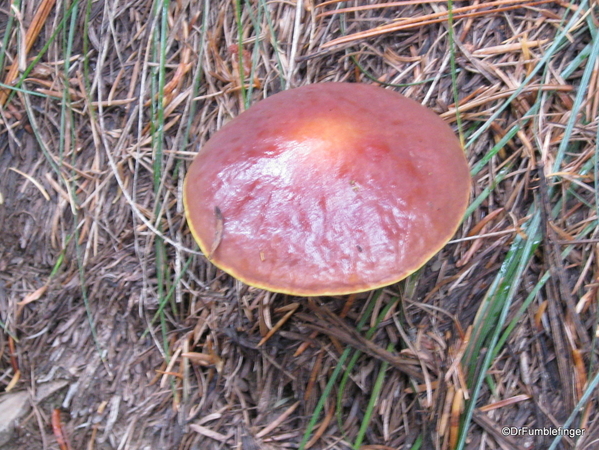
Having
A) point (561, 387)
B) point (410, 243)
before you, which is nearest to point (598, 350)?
point (561, 387)

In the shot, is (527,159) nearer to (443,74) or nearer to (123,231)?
(443,74)

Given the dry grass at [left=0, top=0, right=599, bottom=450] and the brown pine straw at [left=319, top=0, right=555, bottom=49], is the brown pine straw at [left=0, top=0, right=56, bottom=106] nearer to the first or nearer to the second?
the dry grass at [left=0, top=0, right=599, bottom=450]

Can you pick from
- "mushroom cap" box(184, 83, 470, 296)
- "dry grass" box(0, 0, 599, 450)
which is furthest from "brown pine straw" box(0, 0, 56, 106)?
"mushroom cap" box(184, 83, 470, 296)

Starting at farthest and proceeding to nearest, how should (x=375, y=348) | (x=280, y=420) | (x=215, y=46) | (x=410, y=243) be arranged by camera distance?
(x=215, y=46), (x=280, y=420), (x=375, y=348), (x=410, y=243)

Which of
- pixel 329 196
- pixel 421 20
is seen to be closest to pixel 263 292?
pixel 329 196

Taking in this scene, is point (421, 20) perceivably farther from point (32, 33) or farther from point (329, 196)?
point (32, 33)

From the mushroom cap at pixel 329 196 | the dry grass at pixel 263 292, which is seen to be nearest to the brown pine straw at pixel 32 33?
the dry grass at pixel 263 292

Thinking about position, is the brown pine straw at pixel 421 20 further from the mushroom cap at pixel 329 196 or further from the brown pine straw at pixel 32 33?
the brown pine straw at pixel 32 33
